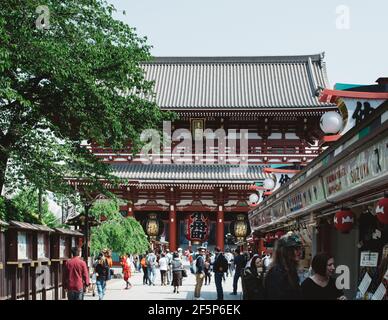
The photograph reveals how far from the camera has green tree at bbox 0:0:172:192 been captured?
49.5 feet

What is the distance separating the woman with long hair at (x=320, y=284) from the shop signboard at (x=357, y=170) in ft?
3.48

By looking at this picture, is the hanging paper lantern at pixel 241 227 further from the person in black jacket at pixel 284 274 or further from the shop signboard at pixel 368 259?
the person in black jacket at pixel 284 274

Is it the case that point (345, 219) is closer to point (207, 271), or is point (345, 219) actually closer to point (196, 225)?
point (207, 271)

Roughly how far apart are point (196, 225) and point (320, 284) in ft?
102

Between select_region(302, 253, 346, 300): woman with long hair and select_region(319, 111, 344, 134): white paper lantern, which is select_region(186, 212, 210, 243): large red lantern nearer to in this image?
select_region(319, 111, 344, 134): white paper lantern

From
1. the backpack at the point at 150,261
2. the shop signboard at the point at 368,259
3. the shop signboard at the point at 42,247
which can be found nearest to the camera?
the shop signboard at the point at 368,259

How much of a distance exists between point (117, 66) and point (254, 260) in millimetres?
7653

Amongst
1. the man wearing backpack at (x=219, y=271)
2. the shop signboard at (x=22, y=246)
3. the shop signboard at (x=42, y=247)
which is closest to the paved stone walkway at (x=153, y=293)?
the man wearing backpack at (x=219, y=271)

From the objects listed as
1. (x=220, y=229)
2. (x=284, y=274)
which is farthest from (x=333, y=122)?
(x=220, y=229)

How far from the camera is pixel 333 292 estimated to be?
18.7 feet

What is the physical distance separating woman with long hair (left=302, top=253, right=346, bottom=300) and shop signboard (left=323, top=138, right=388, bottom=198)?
41.8 inches

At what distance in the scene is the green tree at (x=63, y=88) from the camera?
1510 cm

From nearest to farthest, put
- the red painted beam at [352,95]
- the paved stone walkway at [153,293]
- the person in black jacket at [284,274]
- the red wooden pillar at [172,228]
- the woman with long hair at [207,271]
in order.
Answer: the person in black jacket at [284,274] < the red painted beam at [352,95] < the paved stone walkway at [153,293] < the woman with long hair at [207,271] < the red wooden pillar at [172,228]

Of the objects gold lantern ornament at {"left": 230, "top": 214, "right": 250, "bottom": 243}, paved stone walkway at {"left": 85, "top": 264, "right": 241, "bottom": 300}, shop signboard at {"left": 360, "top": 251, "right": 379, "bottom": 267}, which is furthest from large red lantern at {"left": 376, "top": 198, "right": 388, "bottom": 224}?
gold lantern ornament at {"left": 230, "top": 214, "right": 250, "bottom": 243}
